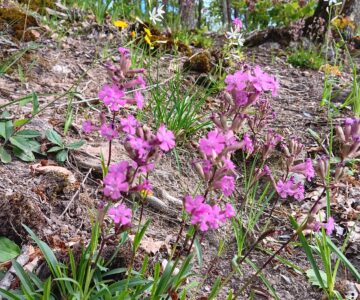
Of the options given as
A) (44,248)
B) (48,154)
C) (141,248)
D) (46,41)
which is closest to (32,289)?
(44,248)

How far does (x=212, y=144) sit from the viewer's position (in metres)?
1.12

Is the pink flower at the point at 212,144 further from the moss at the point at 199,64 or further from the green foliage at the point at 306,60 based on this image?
the green foliage at the point at 306,60

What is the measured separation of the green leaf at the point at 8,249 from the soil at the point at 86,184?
0.17ft

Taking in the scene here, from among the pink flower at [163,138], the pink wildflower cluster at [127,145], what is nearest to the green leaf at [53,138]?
the pink wildflower cluster at [127,145]

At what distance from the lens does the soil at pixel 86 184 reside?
190cm

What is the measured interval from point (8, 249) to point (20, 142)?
0.73 meters

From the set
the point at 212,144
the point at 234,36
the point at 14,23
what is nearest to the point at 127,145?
the point at 212,144

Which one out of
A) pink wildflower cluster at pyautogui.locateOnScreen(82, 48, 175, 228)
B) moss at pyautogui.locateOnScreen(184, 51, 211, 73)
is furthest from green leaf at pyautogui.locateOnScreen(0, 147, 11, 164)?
moss at pyautogui.locateOnScreen(184, 51, 211, 73)

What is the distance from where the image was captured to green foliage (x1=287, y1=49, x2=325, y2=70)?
506 cm

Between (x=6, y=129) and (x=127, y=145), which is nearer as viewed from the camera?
(x=127, y=145)

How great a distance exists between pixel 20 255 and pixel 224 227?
1041 millimetres

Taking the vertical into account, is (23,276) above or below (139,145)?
below

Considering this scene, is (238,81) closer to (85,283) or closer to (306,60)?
(85,283)

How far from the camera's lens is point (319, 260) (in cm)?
219
